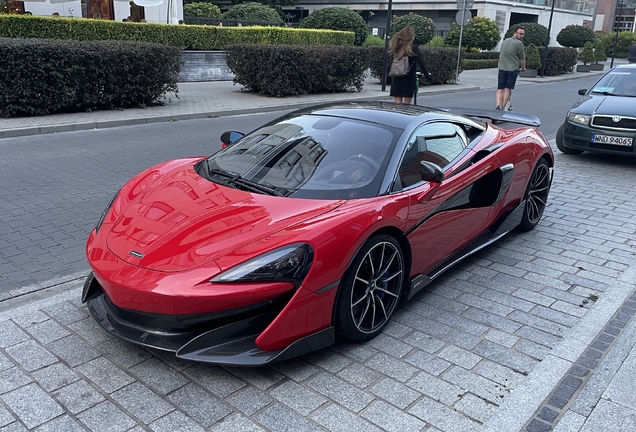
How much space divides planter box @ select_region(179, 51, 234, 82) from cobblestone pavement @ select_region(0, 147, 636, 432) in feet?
53.8

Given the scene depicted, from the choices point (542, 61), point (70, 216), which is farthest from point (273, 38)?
point (70, 216)

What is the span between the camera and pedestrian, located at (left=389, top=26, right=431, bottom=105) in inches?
410

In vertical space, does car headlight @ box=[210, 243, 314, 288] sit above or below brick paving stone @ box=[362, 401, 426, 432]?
above

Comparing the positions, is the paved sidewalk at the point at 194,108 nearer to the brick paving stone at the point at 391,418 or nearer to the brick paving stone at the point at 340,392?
the brick paving stone at the point at 340,392

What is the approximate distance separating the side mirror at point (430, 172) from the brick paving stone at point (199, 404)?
1.99 meters

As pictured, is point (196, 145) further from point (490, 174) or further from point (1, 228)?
point (490, 174)

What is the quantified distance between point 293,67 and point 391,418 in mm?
13853

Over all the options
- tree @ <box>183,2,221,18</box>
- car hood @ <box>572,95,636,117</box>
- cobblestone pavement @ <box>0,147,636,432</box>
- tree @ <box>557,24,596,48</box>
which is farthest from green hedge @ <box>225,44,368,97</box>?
tree @ <box>557,24,596,48</box>

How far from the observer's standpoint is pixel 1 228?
5340mm

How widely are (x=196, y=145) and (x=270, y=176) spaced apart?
6.04 meters

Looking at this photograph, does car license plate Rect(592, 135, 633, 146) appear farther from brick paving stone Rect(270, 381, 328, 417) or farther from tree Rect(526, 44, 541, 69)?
tree Rect(526, 44, 541, 69)

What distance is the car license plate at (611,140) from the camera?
856 cm

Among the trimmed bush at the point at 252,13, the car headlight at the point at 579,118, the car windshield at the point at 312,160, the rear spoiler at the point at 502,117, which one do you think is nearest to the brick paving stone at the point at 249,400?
the car windshield at the point at 312,160

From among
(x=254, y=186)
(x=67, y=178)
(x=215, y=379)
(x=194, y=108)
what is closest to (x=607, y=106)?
(x=254, y=186)
